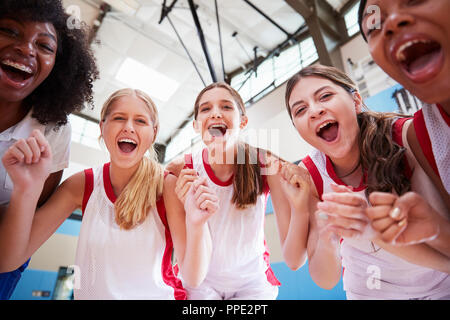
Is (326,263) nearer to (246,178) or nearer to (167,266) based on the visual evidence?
(246,178)

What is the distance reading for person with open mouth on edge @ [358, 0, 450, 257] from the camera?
0.47m

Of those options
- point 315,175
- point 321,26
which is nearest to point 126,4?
point 321,26

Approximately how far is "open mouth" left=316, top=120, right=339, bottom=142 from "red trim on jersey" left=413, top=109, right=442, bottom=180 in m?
0.23

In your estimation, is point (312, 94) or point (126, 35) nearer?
point (312, 94)

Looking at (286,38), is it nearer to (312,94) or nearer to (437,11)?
(312,94)

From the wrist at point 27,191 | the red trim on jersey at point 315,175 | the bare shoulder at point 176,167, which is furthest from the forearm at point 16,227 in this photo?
the red trim on jersey at point 315,175

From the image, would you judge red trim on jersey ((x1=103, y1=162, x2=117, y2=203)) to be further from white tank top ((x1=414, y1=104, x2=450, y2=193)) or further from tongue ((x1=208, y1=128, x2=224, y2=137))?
white tank top ((x1=414, y1=104, x2=450, y2=193))

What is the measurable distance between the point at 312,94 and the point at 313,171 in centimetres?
30

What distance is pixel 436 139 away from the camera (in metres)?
0.67

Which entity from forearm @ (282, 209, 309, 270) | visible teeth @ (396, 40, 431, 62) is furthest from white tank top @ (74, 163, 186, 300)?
visible teeth @ (396, 40, 431, 62)

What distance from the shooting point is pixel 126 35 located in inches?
168

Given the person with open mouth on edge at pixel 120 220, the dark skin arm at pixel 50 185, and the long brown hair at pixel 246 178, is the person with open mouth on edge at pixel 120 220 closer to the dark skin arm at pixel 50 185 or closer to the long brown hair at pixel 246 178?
the dark skin arm at pixel 50 185

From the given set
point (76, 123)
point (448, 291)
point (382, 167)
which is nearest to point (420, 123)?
point (382, 167)

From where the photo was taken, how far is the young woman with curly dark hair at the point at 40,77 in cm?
80
